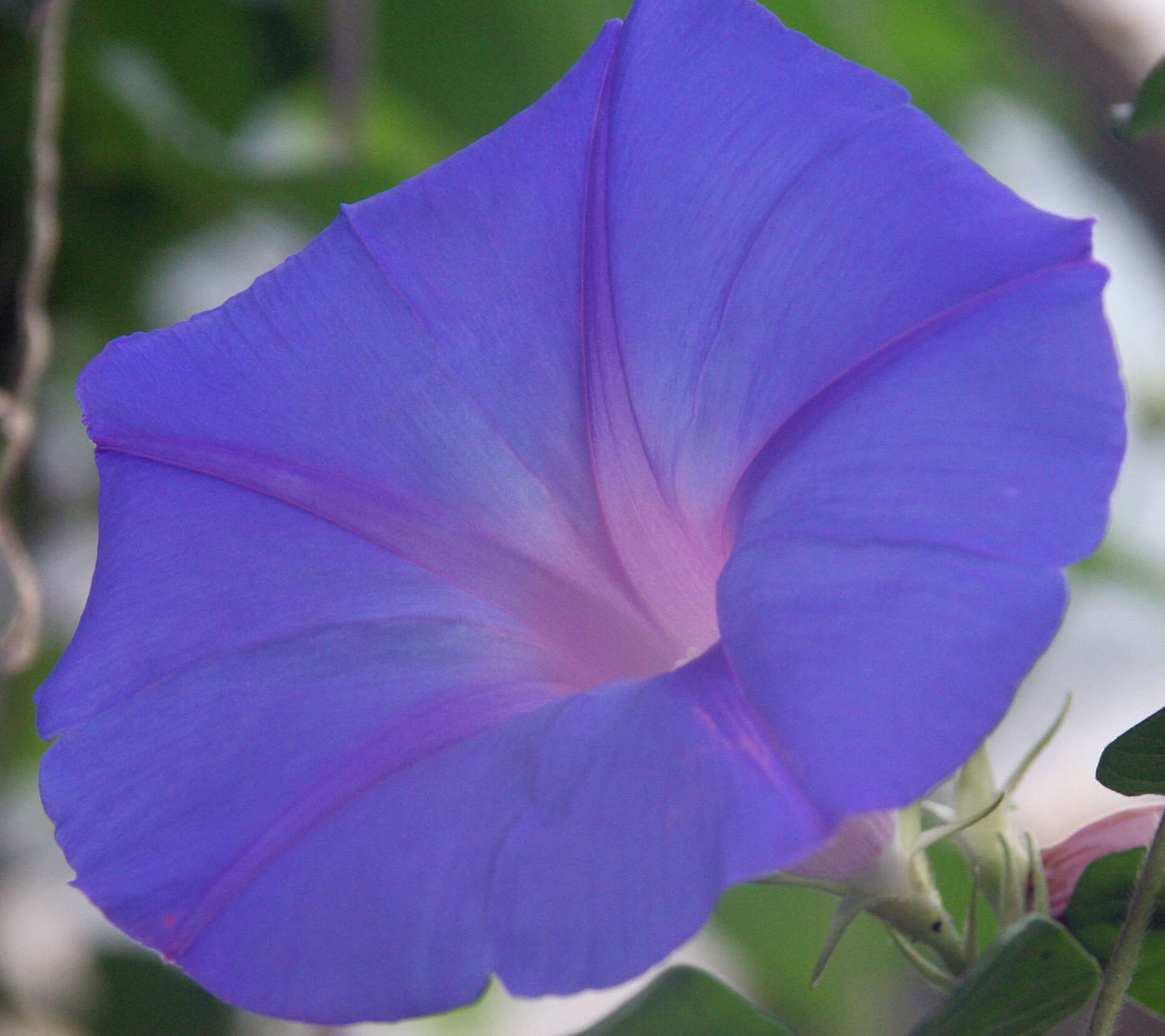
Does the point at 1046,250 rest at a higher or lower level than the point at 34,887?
higher

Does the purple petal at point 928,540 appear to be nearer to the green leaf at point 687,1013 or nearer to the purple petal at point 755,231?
the purple petal at point 755,231

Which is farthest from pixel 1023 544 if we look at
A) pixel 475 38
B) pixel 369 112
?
pixel 369 112

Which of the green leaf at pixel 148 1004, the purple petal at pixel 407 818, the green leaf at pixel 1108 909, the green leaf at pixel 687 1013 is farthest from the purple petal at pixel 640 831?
the green leaf at pixel 148 1004

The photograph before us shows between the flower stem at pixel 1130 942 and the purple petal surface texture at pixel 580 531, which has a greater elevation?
the purple petal surface texture at pixel 580 531

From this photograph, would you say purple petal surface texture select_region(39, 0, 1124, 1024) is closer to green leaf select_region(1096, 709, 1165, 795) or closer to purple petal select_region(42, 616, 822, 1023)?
purple petal select_region(42, 616, 822, 1023)

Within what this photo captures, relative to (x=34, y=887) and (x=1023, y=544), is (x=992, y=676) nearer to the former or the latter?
(x=1023, y=544)

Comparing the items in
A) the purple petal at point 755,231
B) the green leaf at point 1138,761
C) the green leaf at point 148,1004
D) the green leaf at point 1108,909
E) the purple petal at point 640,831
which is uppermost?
the purple petal at point 755,231

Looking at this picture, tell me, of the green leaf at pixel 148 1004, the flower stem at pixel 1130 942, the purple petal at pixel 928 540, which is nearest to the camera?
the purple petal at pixel 928 540

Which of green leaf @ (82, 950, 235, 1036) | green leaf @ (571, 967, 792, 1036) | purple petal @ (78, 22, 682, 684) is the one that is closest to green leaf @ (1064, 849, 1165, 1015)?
green leaf @ (571, 967, 792, 1036)
